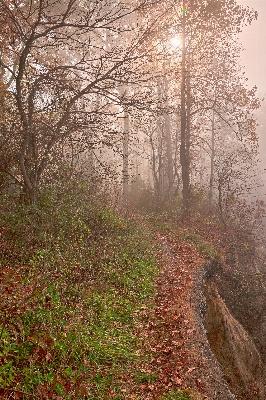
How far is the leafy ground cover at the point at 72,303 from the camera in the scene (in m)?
5.02

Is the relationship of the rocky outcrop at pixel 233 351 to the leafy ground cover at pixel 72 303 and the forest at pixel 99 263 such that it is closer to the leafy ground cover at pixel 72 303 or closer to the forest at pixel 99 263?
the forest at pixel 99 263

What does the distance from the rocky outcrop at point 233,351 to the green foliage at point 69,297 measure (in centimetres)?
218

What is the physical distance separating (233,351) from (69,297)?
549cm

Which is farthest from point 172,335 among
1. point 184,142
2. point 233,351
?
point 184,142

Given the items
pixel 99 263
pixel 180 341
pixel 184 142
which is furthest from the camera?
pixel 184 142

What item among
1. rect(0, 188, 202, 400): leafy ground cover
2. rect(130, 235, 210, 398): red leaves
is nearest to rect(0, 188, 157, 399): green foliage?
rect(0, 188, 202, 400): leafy ground cover

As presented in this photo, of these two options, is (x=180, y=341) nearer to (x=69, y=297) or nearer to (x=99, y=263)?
(x=69, y=297)

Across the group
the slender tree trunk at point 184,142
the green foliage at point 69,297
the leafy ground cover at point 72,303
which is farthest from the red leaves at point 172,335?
the slender tree trunk at point 184,142

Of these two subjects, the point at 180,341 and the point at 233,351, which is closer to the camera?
the point at 180,341

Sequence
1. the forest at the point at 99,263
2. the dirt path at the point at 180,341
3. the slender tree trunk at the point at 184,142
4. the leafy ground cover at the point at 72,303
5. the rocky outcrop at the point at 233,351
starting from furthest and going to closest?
the slender tree trunk at the point at 184,142 < the rocky outcrop at the point at 233,351 < the dirt path at the point at 180,341 < the forest at the point at 99,263 < the leafy ground cover at the point at 72,303

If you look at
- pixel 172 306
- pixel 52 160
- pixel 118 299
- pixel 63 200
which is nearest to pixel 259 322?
pixel 172 306

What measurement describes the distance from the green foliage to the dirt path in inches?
17.5

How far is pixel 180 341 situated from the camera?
7.08 metres

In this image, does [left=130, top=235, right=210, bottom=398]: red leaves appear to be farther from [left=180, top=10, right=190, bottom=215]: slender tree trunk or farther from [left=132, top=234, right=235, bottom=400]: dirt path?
[left=180, top=10, right=190, bottom=215]: slender tree trunk
